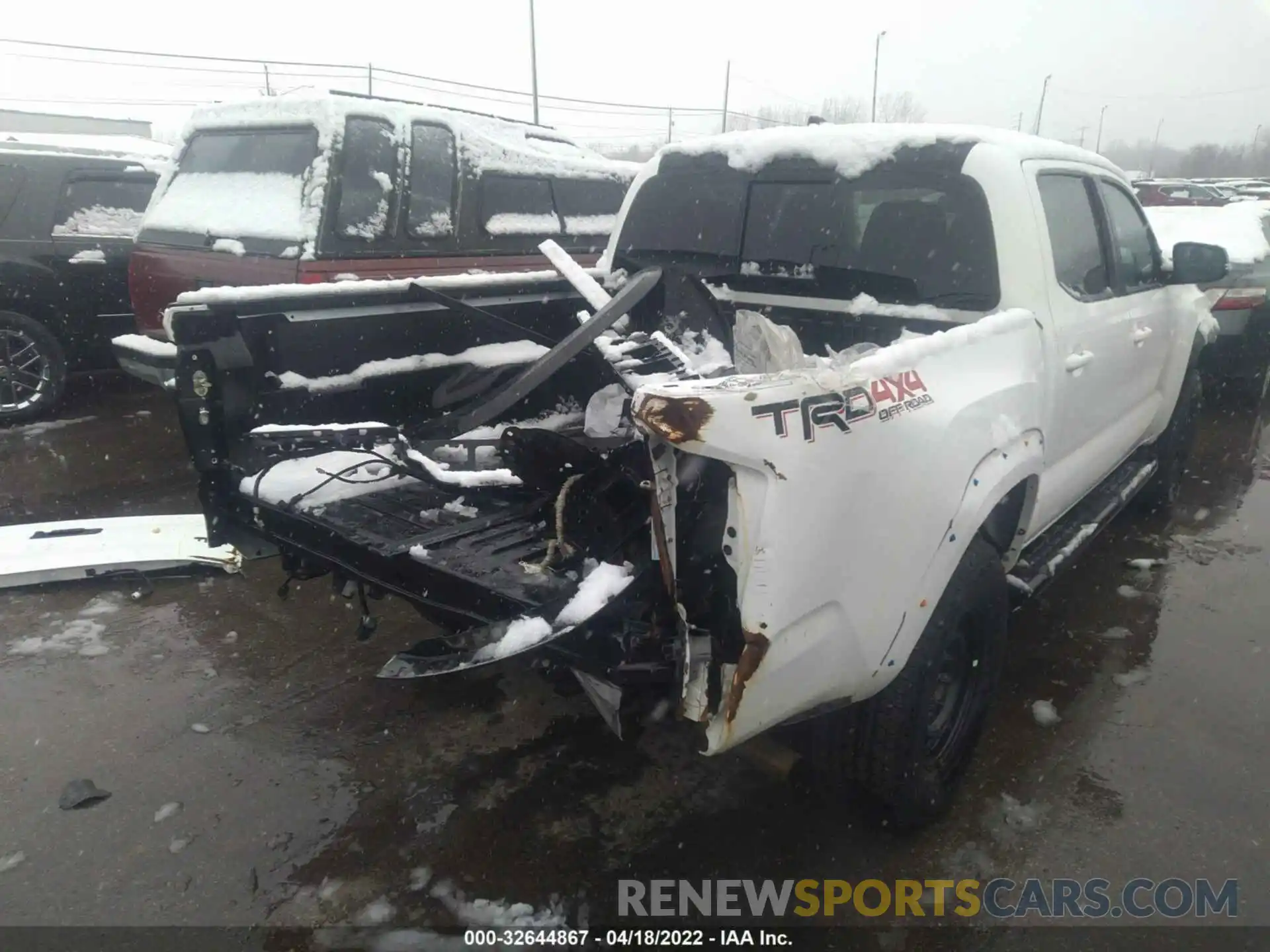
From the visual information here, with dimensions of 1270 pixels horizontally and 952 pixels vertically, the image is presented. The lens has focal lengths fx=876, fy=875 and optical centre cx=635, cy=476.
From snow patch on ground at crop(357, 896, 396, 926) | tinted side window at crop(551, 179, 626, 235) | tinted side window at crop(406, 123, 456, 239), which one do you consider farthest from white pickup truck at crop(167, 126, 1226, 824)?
tinted side window at crop(551, 179, 626, 235)

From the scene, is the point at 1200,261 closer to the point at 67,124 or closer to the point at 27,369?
the point at 27,369

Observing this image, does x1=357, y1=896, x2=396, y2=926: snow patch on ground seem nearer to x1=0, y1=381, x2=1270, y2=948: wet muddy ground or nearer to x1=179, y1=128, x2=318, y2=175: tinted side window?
x1=0, y1=381, x2=1270, y2=948: wet muddy ground

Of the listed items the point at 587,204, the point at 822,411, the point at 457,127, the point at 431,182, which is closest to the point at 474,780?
the point at 822,411

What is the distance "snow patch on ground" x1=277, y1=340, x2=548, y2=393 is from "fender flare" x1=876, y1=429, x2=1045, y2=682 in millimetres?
1832

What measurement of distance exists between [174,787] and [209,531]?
832 mm

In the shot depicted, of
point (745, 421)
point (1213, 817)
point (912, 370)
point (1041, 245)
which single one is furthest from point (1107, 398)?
point (745, 421)

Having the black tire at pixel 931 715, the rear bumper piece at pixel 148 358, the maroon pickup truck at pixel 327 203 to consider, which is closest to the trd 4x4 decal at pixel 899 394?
the black tire at pixel 931 715

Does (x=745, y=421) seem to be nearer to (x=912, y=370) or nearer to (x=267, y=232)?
(x=912, y=370)

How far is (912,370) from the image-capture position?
7.14 ft

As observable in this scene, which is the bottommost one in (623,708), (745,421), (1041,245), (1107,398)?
(623,708)

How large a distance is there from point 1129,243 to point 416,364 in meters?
3.11

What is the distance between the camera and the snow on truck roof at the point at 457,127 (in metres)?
5.13

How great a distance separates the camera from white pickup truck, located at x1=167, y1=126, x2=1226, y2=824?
6.33ft

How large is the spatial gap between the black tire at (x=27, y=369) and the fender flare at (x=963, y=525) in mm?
7041
